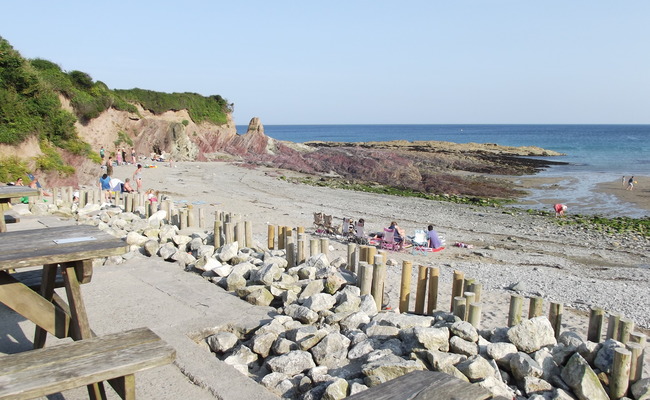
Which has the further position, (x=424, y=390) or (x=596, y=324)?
(x=596, y=324)

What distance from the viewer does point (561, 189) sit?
32250mm

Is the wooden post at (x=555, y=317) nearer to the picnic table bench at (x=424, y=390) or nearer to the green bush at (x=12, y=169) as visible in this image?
the picnic table bench at (x=424, y=390)

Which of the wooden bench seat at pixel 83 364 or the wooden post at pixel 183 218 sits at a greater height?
the wooden bench seat at pixel 83 364

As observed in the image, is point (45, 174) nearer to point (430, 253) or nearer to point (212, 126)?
point (430, 253)

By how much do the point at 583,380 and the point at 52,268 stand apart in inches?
198

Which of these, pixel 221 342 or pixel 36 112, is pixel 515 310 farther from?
pixel 36 112

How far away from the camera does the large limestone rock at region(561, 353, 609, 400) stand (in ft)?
16.3

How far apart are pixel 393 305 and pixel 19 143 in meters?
13.9

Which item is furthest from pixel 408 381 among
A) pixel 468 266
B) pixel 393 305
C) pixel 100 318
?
pixel 468 266

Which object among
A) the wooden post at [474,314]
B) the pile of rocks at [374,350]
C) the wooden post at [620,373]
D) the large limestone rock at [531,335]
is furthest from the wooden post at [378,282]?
the wooden post at [620,373]

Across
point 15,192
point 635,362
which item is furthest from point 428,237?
point 15,192

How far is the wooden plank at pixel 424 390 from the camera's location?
3.01 metres

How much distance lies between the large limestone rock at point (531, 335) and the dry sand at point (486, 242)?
1850 mm

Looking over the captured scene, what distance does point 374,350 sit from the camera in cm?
543
